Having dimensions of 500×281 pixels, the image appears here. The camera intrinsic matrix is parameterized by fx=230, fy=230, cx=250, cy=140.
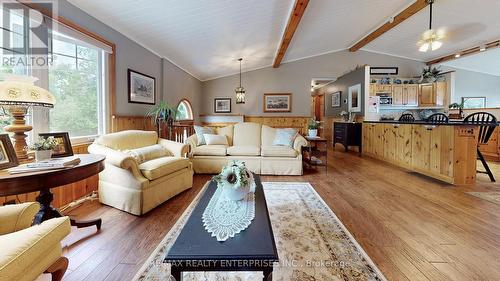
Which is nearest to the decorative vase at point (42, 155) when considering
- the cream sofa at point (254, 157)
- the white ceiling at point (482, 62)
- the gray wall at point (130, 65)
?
the gray wall at point (130, 65)

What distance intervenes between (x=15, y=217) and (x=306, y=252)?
179 centimetres

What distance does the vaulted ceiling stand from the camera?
3.24 meters

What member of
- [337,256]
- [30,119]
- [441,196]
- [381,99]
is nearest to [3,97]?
[30,119]

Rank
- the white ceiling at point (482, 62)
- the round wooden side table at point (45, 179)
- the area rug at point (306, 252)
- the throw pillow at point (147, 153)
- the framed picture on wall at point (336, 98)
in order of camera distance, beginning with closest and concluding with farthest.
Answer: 1. the round wooden side table at point (45, 179)
2. the area rug at point (306, 252)
3. the throw pillow at point (147, 153)
4. the white ceiling at point (482, 62)
5. the framed picture on wall at point (336, 98)

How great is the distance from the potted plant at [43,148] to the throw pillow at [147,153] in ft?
2.71

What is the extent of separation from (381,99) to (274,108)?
3.39 metres

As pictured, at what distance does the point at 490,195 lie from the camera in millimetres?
3084

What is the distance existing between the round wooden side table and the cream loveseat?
0.47m

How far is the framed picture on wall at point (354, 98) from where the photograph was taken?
22.7 feet

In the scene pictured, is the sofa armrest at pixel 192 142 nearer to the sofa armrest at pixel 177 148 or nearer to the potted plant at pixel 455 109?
the sofa armrest at pixel 177 148

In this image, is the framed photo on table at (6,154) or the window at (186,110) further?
the window at (186,110)

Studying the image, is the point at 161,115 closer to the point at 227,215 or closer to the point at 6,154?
the point at 6,154

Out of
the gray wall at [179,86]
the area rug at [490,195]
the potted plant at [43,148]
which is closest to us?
the potted plant at [43,148]

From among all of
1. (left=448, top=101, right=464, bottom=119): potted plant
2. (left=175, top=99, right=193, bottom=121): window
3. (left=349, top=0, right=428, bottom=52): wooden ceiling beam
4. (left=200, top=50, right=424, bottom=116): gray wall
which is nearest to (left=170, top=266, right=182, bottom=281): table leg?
(left=349, top=0, right=428, bottom=52): wooden ceiling beam
